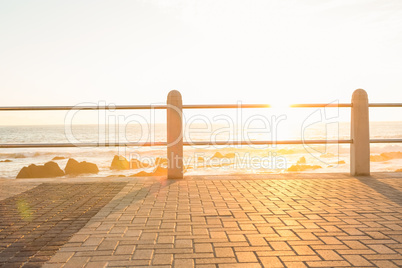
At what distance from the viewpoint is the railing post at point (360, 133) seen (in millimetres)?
5812

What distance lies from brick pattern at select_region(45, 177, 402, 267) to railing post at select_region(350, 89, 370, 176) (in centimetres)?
109

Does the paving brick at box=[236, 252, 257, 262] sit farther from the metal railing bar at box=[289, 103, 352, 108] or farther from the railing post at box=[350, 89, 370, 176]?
the railing post at box=[350, 89, 370, 176]

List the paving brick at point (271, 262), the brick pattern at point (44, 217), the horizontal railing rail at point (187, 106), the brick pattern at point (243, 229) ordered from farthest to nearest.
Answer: the horizontal railing rail at point (187, 106) → the brick pattern at point (44, 217) → the brick pattern at point (243, 229) → the paving brick at point (271, 262)

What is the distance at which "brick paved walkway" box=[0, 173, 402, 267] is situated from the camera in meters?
2.35

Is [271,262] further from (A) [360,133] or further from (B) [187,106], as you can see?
(A) [360,133]

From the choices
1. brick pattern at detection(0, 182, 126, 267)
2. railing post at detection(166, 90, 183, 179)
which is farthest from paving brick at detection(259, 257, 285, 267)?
railing post at detection(166, 90, 183, 179)

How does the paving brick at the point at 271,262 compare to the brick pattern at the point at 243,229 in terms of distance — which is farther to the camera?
the brick pattern at the point at 243,229

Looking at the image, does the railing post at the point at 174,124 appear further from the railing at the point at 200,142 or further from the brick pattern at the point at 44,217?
the brick pattern at the point at 44,217

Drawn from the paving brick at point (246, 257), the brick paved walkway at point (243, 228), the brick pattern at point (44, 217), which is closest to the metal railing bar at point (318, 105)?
the brick paved walkway at point (243, 228)

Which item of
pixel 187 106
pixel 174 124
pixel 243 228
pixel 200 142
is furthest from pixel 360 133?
pixel 243 228

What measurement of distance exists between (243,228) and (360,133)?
12.1 ft

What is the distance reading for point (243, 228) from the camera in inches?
118

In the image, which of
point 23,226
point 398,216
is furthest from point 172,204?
point 398,216

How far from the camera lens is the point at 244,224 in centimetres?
312
